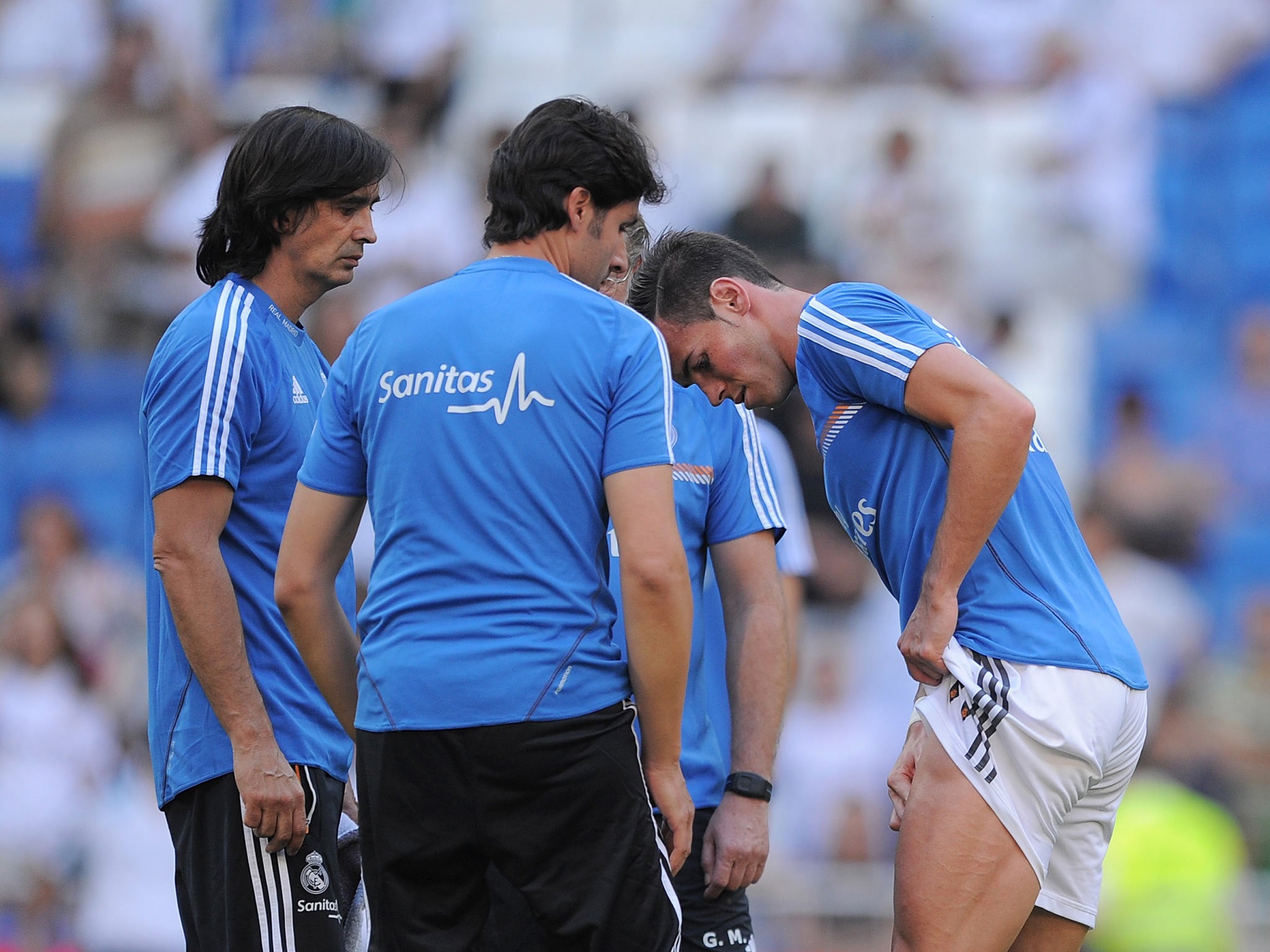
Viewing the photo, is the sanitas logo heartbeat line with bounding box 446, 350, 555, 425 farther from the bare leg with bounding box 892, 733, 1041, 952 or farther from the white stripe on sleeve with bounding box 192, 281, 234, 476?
the bare leg with bounding box 892, 733, 1041, 952

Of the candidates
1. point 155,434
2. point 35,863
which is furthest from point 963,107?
point 155,434

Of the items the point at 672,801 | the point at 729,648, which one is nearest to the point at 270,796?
the point at 672,801

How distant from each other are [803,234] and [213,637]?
Answer: 303 inches

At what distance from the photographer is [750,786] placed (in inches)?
136

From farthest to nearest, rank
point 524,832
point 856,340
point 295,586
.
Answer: point 856,340 → point 295,586 → point 524,832

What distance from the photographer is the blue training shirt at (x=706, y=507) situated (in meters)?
3.53

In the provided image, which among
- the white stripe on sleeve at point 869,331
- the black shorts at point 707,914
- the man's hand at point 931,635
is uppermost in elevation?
the white stripe on sleeve at point 869,331

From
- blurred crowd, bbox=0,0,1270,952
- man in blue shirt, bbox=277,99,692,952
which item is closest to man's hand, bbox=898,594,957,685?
man in blue shirt, bbox=277,99,692,952

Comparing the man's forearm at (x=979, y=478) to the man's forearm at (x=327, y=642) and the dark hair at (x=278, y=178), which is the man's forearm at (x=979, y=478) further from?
the dark hair at (x=278, y=178)

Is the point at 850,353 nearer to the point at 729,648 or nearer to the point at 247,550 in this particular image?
the point at 729,648

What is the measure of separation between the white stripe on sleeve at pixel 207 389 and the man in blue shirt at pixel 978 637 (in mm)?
1211

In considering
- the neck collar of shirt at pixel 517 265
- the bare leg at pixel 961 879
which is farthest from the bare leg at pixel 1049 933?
the neck collar of shirt at pixel 517 265

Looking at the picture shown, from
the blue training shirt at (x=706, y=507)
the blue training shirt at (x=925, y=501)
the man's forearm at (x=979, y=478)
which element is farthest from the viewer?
the blue training shirt at (x=706, y=507)

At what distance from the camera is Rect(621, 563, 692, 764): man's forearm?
8.46 ft
